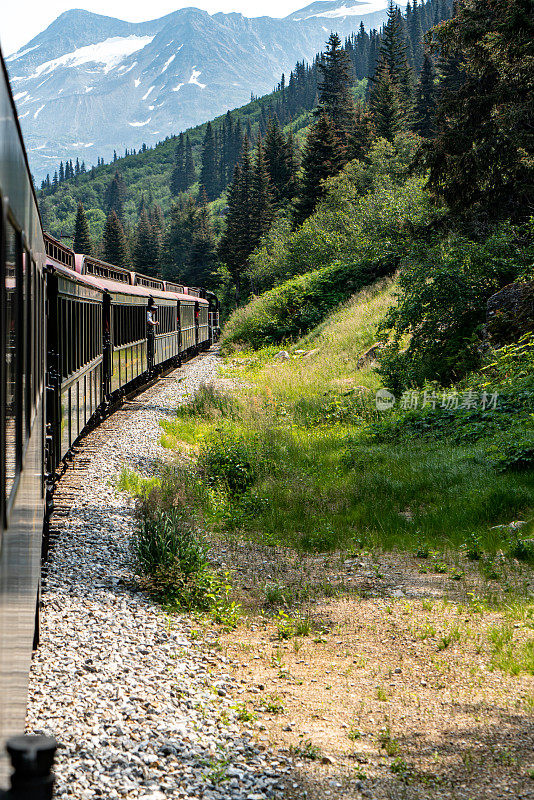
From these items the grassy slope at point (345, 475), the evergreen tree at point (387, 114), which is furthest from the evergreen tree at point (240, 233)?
the grassy slope at point (345, 475)

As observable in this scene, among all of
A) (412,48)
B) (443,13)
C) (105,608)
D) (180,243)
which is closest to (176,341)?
(105,608)

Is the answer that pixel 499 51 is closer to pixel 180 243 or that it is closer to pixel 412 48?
pixel 180 243

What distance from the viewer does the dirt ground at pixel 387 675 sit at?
434 centimetres

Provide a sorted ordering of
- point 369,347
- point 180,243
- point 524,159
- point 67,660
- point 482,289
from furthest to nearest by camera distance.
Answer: point 180,243, point 369,347, point 524,159, point 482,289, point 67,660

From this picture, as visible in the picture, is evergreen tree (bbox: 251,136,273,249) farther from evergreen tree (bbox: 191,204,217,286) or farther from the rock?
the rock

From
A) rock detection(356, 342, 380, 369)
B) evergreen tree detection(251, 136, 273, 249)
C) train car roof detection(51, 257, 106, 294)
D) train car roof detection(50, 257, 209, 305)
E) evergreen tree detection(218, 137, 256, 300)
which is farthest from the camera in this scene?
evergreen tree detection(218, 137, 256, 300)

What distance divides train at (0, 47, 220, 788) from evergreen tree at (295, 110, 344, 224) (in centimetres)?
3617

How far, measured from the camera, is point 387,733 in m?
4.75

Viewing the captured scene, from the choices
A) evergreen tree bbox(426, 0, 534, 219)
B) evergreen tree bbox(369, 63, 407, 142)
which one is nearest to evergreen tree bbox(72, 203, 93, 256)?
evergreen tree bbox(369, 63, 407, 142)

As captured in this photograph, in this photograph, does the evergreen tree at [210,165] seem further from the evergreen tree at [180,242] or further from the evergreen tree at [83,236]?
the evergreen tree at [83,236]

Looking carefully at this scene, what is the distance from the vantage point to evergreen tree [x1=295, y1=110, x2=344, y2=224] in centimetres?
5709

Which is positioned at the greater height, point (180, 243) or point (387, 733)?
point (180, 243)

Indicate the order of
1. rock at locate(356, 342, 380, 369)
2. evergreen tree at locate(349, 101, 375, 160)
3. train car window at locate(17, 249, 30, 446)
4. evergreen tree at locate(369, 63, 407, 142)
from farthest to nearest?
1. evergreen tree at locate(369, 63, 407, 142)
2. evergreen tree at locate(349, 101, 375, 160)
3. rock at locate(356, 342, 380, 369)
4. train car window at locate(17, 249, 30, 446)

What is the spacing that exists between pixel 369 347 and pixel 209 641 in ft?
58.6
